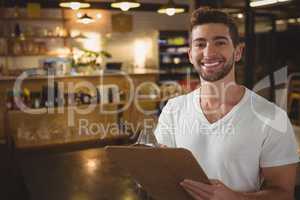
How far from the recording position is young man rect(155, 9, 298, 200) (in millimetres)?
1237

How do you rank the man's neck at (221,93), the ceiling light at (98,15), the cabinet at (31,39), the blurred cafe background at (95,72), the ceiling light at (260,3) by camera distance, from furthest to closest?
the ceiling light at (98,15) → the cabinet at (31,39) → the blurred cafe background at (95,72) → the ceiling light at (260,3) → the man's neck at (221,93)

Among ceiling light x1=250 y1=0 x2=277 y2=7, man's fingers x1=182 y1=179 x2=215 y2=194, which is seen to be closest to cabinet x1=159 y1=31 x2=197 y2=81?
ceiling light x1=250 y1=0 x2=277 y2=7

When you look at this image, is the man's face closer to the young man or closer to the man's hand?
the young man

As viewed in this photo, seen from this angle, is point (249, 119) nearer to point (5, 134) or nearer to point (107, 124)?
point (107, 124)

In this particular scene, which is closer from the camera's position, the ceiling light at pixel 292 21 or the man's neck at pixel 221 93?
the man's neck at pixel 221 93

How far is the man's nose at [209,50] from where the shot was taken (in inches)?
49.6

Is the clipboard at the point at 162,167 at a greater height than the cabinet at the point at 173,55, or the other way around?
the cabinet at the point at 173,55

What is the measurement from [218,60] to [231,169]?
0.40 metres

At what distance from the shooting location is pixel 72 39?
8430 millimetres

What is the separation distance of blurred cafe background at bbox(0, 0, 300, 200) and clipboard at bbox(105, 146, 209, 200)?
6.49ft

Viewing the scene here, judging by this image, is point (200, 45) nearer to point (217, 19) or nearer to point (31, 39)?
point (217, 19)

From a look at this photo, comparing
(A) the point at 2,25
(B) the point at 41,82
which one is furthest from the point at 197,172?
(A) the point at 2,25

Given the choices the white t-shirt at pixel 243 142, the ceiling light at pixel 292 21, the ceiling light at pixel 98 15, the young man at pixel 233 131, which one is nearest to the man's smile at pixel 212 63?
the young man at pixel 233 131

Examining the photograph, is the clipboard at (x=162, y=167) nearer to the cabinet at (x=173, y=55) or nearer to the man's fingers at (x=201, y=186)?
the man's fingers at (x=201, y=186)
